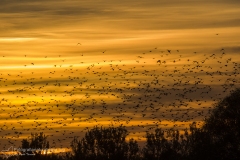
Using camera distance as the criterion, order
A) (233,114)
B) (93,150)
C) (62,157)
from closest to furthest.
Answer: (233,114)
(93,150)
(62,157)

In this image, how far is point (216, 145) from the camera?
123500 millimetres

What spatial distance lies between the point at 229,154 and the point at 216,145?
5.54 feet

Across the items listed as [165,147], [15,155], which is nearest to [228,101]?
[165,147]

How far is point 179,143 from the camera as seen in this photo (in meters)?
146

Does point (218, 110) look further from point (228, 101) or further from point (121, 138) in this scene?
point (121, 138)

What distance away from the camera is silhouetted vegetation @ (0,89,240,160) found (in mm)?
122812

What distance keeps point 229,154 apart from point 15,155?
3754 cm

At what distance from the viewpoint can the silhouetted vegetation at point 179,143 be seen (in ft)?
403

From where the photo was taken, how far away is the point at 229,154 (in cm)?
12338

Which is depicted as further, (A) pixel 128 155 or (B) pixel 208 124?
(A) pixel 128 155

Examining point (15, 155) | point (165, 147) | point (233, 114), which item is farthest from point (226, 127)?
point (15, 155)

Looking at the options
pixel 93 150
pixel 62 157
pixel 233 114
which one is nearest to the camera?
pixel 233 114

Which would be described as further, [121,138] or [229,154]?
[121,138]

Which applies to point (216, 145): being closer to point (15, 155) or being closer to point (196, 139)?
point (196, 139)
